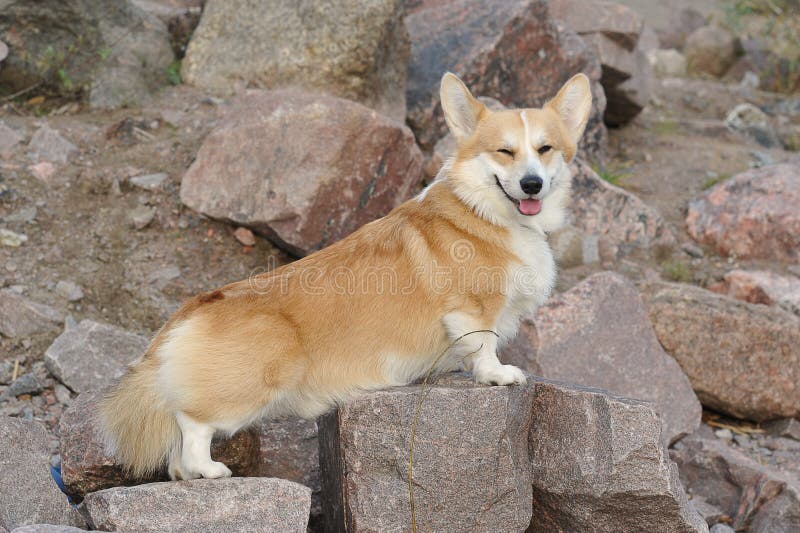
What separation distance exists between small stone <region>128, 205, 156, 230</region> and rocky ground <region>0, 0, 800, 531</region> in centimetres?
3

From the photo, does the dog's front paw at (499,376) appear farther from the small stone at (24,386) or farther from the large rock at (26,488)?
the small stone at (24,386)

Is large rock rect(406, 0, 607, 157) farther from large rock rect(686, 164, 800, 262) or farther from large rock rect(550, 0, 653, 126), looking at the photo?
large rock rect(686, 164, 800, 262)

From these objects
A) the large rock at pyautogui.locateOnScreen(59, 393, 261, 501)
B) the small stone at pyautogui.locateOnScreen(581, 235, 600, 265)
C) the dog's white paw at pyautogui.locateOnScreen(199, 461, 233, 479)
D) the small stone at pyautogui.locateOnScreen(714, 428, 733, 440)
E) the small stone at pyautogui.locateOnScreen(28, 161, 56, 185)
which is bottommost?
the small stone at pyautogui.locateOnScreen(714, 428, 733, 440)

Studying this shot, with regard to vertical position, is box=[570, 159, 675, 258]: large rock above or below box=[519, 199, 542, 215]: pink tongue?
below

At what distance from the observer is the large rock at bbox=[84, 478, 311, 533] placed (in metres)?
3.77

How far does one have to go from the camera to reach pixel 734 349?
674 cm

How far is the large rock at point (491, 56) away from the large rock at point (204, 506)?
5.67 metres

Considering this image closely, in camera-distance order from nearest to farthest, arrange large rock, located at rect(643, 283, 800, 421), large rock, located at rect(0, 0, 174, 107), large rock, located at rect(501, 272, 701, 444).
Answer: large rock, located at rect(501, 272, 701, 444) → large rock, located at rect(643, 283, 800, 421) → large rock, located at rect(0, 0, 174, 107)

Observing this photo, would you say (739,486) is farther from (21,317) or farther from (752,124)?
(752,124)

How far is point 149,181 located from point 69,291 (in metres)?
1.39

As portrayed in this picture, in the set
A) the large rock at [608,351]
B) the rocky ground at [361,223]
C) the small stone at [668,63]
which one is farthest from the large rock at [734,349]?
the small stone at [668,63]

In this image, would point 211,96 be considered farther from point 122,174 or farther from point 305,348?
point 305,348

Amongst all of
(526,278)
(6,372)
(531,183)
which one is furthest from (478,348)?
(6,372)

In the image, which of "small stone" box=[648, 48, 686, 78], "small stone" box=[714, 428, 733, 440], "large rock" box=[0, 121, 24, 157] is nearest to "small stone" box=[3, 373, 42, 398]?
"large rock" box=[0, 121, 24, 157]
